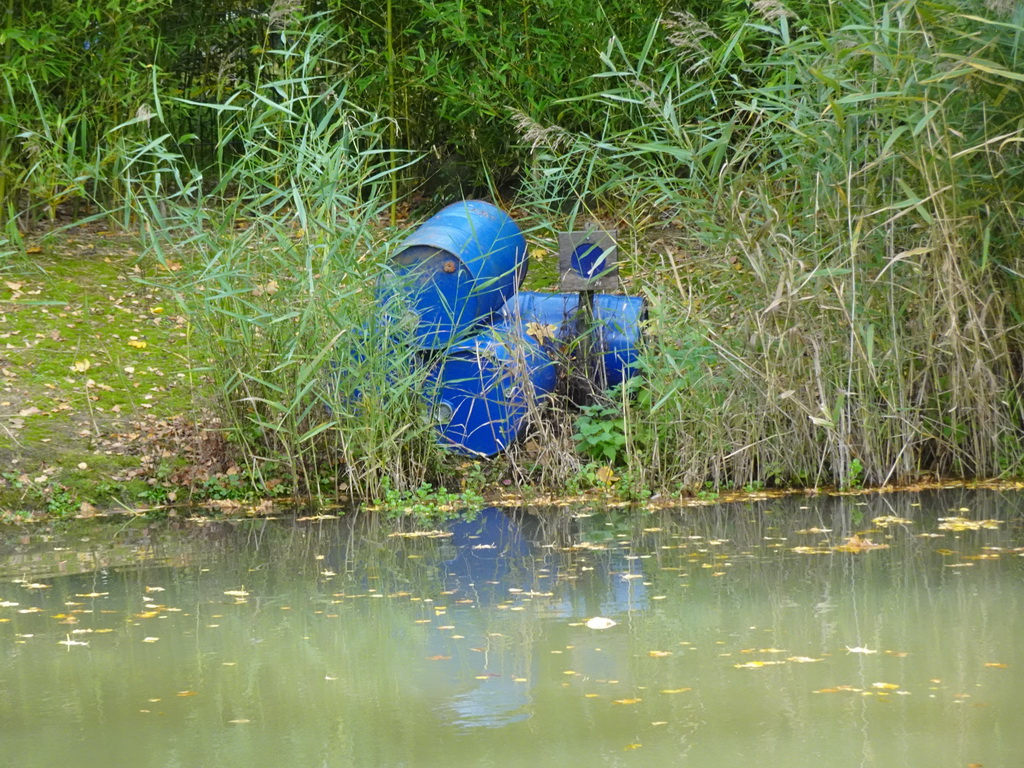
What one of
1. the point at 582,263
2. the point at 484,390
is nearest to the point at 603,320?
the point at 582,263

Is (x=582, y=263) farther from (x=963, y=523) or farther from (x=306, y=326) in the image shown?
(x=963, y=523)

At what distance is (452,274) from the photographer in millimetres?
6121

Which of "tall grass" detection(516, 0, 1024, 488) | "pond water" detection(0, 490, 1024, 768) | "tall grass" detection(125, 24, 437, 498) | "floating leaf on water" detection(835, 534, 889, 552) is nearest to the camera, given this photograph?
"pond water" detection(0, 490, 1024, 768)

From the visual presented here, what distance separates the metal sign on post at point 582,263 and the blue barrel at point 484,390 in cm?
33

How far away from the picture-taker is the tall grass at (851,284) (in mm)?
5285

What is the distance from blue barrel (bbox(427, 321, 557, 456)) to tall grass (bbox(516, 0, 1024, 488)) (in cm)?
58

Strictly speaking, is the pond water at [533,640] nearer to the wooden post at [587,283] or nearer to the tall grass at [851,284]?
the tall grass at [851,284]

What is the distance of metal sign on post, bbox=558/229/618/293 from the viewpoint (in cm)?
607

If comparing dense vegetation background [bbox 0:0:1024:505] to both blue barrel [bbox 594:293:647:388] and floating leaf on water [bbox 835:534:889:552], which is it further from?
floating leaf on water [bbox 835:534:889:552]

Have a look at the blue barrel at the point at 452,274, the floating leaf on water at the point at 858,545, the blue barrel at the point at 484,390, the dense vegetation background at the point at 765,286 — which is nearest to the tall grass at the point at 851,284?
the dense vegetation background at the point at 765,286

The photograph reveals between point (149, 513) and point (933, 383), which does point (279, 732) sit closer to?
point (149, 513)

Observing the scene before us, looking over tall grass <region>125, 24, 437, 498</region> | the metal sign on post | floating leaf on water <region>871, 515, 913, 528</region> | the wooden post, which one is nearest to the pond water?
floating leaf on water <region>871, 515, 913, 528</region>

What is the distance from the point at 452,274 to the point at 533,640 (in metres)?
2.82

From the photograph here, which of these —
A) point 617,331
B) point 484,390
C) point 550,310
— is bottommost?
point 484,390
